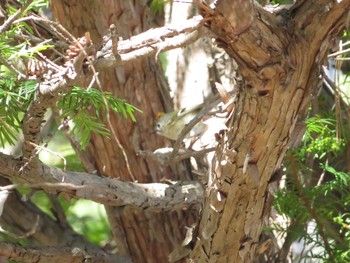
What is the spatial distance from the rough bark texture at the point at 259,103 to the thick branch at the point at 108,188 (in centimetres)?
24

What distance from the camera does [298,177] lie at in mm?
1450

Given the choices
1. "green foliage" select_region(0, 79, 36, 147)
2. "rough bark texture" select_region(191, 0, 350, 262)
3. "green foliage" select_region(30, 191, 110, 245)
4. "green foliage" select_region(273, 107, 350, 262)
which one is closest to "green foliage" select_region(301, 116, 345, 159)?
"green foliage" select_region(273, 107, 350, 262)

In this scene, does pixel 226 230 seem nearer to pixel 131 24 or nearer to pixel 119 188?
pixel 119 188

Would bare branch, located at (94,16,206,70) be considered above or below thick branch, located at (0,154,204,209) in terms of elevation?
above

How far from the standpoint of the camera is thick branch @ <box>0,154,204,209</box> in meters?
1.17

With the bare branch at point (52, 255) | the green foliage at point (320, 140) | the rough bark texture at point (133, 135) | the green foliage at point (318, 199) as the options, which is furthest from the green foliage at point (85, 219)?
the green foliage at point (320, 140)

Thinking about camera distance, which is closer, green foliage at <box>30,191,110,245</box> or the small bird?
the small bird

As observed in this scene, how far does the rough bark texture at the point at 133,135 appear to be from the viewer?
154cm

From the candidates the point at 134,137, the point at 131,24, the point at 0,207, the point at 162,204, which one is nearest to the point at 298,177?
the point at 162,204

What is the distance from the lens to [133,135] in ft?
5.31

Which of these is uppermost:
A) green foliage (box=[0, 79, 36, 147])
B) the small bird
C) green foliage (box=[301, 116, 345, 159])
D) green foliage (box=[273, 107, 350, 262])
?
green foliage (box=[0, 79, 36, 147])

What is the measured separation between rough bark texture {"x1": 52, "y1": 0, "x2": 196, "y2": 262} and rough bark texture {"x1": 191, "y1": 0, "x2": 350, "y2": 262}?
44 cm

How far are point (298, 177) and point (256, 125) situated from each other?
1.53 feet

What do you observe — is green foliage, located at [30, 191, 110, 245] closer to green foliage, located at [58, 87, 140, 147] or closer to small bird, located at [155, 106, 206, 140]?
small bird, located at [155, 106, 206, 140]
